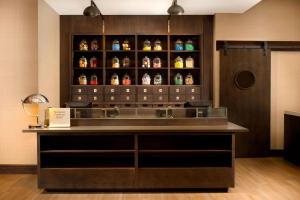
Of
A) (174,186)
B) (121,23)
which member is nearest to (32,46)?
(121,23)

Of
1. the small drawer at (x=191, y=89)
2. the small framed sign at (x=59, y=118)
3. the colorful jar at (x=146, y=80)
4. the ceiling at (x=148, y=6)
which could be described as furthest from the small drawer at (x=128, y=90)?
the small framed sign at (x=59, y=118)

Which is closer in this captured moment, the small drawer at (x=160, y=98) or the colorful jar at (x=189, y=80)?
the small drawer at (x=160, y=98)

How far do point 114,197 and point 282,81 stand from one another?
4.30 meters

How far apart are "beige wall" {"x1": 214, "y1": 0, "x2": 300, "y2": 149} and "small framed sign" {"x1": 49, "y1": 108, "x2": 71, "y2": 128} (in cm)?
332

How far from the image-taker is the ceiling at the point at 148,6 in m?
6.28

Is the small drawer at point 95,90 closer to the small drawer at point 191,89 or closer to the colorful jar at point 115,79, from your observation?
the colorful jar at point 115,79

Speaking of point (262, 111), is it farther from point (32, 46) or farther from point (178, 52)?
point (32, 46)

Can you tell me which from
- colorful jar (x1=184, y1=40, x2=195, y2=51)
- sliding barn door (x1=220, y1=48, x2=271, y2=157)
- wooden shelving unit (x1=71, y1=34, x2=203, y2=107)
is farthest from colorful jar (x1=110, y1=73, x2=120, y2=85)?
sliding barn door (x1=220, y1=48, x2=271, y2=157)

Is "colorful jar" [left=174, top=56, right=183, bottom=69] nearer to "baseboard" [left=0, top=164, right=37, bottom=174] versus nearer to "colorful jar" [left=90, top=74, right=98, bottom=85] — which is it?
"colorful jar" [left=90, top=74, right=98, bottom=85]

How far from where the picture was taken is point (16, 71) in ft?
19.2

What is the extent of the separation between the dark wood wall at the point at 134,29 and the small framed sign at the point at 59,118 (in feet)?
8.03

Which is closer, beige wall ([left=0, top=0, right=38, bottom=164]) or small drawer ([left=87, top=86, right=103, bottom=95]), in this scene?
beige wall ([left=0, top=0, right=38, bottom=164])

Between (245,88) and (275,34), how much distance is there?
1.17 m

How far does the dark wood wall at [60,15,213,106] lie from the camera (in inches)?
286
